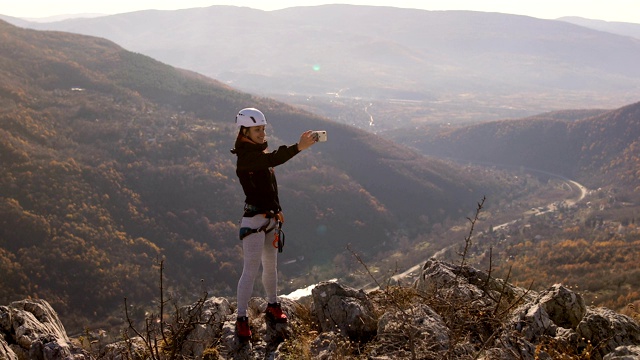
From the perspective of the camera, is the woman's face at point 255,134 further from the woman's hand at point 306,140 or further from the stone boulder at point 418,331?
the stone boulder at point 418,331

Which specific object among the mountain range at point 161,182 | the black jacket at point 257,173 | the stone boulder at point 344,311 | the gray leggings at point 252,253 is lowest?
the mountain range at point 161,182

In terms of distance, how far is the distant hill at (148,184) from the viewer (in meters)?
82.0

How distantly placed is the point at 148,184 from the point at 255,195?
371 ft

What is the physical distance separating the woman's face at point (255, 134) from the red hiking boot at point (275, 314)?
323 centimetres

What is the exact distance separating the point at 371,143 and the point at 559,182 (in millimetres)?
71147

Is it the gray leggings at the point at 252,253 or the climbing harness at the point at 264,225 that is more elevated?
the climbing harness at the point at 264,225

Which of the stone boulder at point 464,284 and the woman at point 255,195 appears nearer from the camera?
the woman at point 255,195

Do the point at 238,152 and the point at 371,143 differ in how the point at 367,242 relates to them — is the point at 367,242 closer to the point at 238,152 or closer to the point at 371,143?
the point at 371,143

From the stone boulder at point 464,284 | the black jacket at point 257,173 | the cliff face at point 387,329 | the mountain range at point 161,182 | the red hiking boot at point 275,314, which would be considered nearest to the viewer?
the cliff face at point 387,329

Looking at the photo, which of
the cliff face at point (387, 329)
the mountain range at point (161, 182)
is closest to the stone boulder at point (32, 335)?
the cliff face at point (387, 329)

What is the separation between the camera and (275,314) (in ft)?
30.2

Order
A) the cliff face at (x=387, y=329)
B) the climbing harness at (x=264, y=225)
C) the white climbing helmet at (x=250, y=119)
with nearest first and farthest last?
the cliff face at (x=387, y=329) → the white climbing helmet at (x=250, y=119) → the climbing harness at (x=264, y=225)

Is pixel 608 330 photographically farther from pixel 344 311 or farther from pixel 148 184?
pixel 148 184

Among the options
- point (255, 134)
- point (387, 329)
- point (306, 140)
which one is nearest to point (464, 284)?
point (387, 329)
